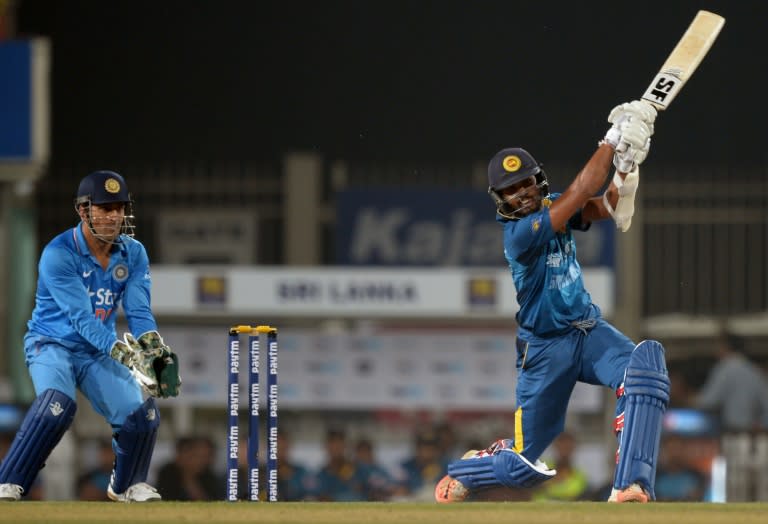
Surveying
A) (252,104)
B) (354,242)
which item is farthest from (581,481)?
(252,104)

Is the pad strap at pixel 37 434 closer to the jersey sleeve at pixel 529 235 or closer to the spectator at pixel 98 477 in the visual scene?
the jersey sleeve at pixel 529 235

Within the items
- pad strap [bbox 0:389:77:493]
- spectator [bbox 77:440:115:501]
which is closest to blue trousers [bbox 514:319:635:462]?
pad strap [bbox 0:389:77:493]

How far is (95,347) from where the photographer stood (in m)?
8.77

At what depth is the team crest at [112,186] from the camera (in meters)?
8.82

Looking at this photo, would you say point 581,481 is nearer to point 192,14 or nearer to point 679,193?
point 679,193

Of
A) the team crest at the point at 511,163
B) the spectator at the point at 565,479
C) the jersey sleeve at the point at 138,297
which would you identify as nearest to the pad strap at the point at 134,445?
the jersey sleeve at the point at 138,297

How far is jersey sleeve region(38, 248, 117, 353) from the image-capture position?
8.52m

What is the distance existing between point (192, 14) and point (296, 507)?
13.4 metres

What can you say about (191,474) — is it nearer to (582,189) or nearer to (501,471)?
(501,471)

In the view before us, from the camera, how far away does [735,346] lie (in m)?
15.6

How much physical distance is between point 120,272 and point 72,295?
37 centimetres

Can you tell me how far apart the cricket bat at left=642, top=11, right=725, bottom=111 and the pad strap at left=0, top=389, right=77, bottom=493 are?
133 inches

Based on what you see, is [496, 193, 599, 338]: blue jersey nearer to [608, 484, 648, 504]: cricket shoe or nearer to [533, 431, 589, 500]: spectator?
[608, 484, 648, 504]: cricket shoe

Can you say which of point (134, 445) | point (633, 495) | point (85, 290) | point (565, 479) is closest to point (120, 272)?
point (85, 290)
